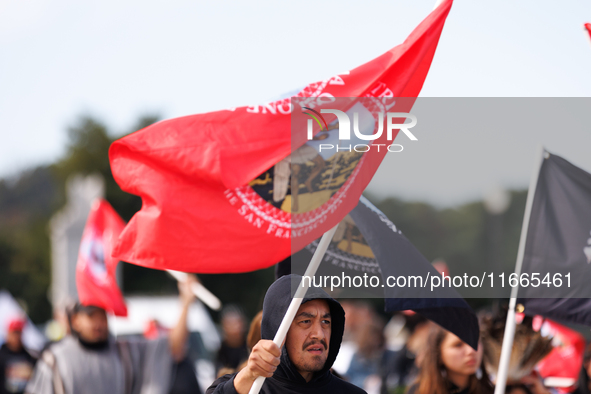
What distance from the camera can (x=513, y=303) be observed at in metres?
4.34

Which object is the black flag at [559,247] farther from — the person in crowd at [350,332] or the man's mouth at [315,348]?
the person in crowd at [350,332]

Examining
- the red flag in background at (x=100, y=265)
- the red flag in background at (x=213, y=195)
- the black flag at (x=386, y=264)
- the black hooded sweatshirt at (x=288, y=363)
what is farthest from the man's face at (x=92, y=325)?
the black hooded sweatshirt at (x=288, y=363)

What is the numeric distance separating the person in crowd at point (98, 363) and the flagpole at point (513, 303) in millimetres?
3234

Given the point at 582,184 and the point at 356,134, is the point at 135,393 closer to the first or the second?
the point at 356,134

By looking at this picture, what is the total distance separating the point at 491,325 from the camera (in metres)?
5.34

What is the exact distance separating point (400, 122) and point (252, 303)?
35.7 metres

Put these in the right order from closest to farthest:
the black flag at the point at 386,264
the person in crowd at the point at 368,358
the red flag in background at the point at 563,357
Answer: the black flag at the point at 386,264 < the red flag in background at the point at 563,357 < the person in crowd at the point at 368,358

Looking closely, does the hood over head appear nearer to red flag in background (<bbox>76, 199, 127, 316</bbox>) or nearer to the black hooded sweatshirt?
the black hooded sweatshirt

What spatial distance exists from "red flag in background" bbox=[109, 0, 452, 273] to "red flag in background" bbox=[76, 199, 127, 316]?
8.35ft

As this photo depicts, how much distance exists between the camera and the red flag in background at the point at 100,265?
698 centimetres

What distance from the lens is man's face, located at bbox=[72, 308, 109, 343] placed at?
6.25m

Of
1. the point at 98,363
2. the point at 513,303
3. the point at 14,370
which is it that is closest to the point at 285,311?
the point at 513,303

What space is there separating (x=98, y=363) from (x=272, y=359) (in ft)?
11.7

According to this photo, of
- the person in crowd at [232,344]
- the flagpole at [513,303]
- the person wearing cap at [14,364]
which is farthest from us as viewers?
the person wearing cap at [14,364]
